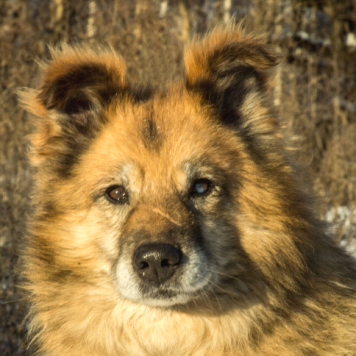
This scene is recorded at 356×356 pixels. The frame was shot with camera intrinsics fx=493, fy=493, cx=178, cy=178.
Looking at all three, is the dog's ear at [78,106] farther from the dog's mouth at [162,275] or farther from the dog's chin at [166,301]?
the dog's chin at [166,301]

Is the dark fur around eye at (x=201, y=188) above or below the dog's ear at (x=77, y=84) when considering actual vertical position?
below

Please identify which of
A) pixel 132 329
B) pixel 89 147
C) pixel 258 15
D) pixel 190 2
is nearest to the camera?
pixel 132 329

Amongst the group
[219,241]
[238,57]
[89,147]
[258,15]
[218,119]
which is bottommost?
[219,241]

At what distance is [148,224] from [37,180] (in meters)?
1.10

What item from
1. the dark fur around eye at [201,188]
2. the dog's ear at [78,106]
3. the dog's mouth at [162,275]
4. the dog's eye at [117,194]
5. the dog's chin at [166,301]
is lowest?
the dog's chin at [166,301]

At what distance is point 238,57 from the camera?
305cm

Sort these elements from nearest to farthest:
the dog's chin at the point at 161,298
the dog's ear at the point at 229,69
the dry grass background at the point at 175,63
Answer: the dog's chin at the point at 161,298 → the dog's ear at the point at 229,69 → the dry grass background at the point at 175,63

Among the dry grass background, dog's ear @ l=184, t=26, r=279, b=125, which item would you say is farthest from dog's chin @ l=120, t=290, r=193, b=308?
the dry grass background

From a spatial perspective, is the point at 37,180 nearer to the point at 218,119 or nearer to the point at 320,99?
the point at 218,119

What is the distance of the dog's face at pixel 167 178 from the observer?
2.96 metres

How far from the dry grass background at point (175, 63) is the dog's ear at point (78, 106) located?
5.24 ft

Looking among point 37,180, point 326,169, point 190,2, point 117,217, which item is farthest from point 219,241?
point 190,2

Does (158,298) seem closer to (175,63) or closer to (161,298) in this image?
(161,298)

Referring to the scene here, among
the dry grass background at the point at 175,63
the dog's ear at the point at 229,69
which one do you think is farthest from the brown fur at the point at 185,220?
the dry grass background at the point at 175,63
